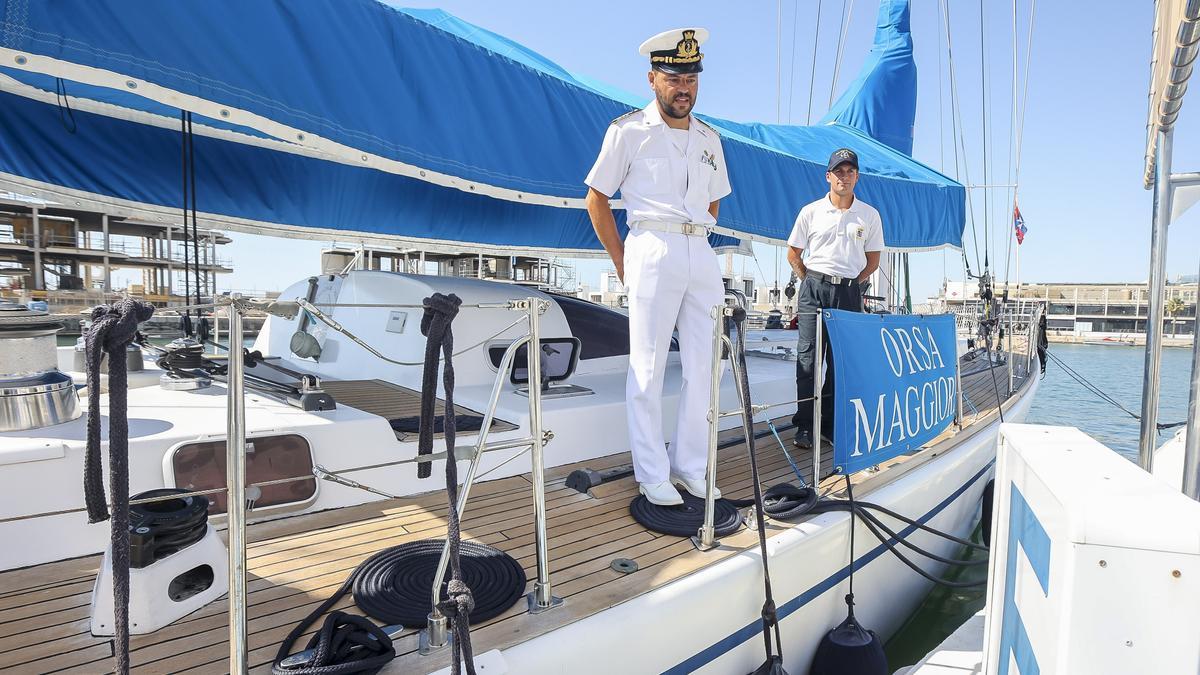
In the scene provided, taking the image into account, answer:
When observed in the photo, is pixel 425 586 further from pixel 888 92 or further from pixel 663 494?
pixel 888 92

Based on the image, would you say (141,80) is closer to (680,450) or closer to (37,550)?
(37,550)

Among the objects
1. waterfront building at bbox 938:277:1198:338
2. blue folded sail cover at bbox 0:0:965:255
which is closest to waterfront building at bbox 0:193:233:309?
blue folded sail cover at bbox 0:0:965:255

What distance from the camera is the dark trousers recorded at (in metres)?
3.57

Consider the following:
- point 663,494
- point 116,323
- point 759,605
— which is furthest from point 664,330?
point 116,323

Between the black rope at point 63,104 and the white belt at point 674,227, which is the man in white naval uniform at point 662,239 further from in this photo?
the black rope at point 63,104

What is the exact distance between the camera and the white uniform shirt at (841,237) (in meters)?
3.60

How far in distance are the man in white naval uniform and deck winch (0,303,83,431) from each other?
1966mm

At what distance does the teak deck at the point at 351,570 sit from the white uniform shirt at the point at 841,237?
54.4 inches

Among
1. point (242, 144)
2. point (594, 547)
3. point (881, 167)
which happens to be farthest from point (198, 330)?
point (881, 167)

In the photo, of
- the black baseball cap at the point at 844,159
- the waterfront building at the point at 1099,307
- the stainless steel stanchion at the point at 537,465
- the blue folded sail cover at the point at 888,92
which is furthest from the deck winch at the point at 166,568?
the waterfront building at the point at 1099,307

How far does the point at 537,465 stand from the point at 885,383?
2.06 meters

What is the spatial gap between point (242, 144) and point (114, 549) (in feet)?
12.2

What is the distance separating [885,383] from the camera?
296cm

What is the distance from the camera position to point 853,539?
8.20ft
